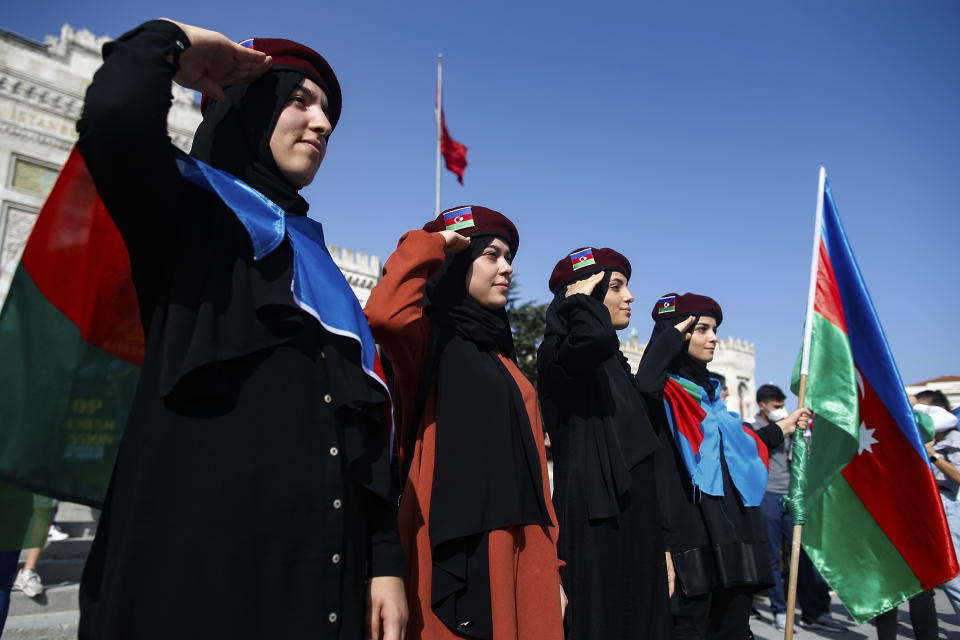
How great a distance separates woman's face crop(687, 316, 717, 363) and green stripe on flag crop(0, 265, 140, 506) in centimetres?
342

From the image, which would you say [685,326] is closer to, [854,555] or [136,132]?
[854,555]

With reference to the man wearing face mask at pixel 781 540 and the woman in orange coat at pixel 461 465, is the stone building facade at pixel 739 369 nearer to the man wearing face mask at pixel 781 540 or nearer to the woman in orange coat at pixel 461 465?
the man wearing face mask at pixel 781 540

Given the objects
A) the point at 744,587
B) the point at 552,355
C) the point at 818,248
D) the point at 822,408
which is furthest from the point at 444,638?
the point at 818,248

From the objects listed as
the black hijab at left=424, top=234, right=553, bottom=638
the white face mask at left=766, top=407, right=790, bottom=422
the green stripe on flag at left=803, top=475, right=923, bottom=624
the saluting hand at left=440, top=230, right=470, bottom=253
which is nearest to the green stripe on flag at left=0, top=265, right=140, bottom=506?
the black hijab at left=424, top=234, right=553, bottom=638

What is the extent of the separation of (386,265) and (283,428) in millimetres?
1002

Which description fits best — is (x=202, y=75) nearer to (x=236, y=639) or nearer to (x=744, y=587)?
(x=236, y=639)

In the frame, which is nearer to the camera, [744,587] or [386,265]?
[386,265]

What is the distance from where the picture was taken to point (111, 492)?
51.4 inches

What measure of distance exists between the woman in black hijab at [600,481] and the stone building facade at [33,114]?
14109mm

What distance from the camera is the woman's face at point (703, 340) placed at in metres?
4.20

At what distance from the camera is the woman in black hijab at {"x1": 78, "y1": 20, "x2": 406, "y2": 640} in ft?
4.08

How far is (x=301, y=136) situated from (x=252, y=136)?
0.12 metres

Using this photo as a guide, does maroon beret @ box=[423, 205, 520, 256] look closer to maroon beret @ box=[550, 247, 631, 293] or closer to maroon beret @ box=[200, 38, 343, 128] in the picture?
maroon beret @ box=[550, 247, 631, 293]

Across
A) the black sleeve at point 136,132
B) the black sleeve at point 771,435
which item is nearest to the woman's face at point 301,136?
the black sleeve at point 136,132
